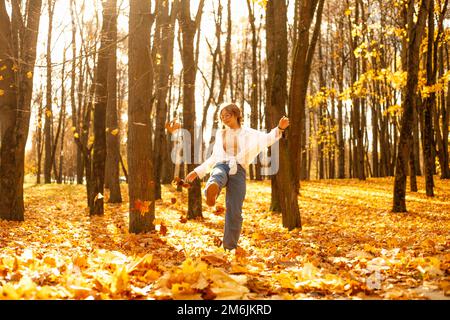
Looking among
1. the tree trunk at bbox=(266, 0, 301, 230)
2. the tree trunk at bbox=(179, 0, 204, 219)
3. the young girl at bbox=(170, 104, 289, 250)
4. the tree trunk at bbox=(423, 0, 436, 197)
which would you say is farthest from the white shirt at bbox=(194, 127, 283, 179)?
the tree trunk at bbox=(423, 0, 436, 197)

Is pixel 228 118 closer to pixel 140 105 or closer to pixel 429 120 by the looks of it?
pixel 140 105

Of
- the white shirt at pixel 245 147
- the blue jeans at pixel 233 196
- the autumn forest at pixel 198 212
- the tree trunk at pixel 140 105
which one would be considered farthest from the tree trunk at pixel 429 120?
the blue jeans at pixel 233 196

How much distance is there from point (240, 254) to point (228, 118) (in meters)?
1.68

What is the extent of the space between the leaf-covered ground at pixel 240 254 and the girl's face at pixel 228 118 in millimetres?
1364

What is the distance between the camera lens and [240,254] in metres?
5.36

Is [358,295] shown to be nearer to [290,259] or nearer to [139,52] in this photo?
[290,259]

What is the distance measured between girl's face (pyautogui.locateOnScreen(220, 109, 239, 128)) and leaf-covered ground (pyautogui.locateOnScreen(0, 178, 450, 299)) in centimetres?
136

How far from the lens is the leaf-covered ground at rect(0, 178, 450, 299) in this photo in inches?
133

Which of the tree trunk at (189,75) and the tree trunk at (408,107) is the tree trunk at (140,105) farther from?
the tree trunk at (408,107)

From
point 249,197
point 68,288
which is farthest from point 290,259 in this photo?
point 249,197

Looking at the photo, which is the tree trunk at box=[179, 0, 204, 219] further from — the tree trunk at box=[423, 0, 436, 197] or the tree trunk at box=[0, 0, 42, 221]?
the tree trunk at box=[423, 0, 436, 197]

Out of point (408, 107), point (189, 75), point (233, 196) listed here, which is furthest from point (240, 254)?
point (408, 107)

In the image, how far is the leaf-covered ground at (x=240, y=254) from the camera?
3.37 meters

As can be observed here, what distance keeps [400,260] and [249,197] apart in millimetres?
11583
